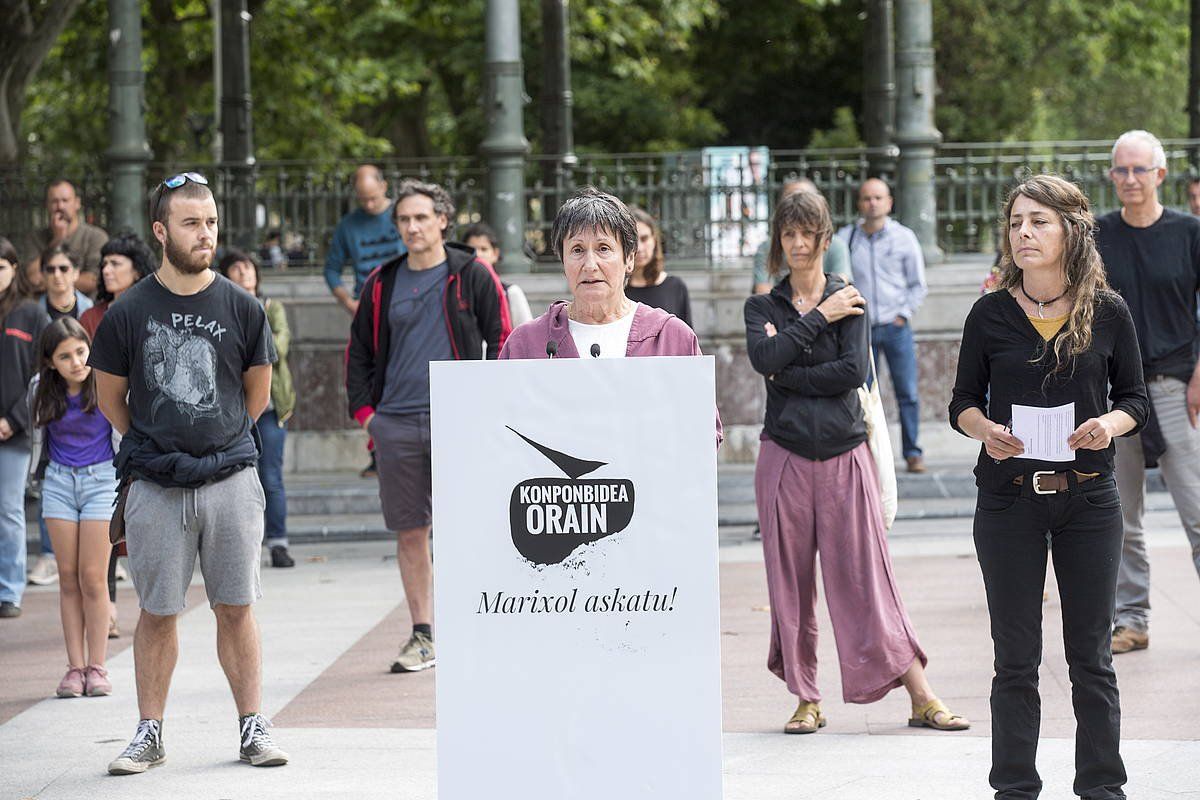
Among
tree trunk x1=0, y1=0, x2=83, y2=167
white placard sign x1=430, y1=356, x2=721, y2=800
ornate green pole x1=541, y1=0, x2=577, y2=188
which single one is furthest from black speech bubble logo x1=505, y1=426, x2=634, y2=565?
ornate green pole x1=541, y1=0, x2=577, y2=188

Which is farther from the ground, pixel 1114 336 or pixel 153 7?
pixel 153 7

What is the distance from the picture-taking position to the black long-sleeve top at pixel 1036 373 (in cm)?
510

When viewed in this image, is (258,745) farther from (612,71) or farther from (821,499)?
(612,71)

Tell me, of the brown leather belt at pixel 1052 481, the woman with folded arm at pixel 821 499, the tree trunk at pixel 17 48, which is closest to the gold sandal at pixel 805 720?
the woman with folded arm at pixel 821 499

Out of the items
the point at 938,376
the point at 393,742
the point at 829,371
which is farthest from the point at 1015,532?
the point at 938,376

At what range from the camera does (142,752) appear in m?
6.09

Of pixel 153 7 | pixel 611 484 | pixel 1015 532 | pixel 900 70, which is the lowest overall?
pixel 1015 532

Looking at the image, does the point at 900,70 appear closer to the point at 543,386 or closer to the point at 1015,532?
the point at 1015,532

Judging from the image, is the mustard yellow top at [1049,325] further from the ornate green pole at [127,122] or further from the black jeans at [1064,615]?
the ornate green pole at [127,122]

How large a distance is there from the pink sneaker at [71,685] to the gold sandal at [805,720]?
2.97 meters

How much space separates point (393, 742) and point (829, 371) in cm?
207

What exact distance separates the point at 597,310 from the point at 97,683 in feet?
12.0

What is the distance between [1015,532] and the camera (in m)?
5.09

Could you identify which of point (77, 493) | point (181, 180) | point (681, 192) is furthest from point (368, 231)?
point (181, 180)
